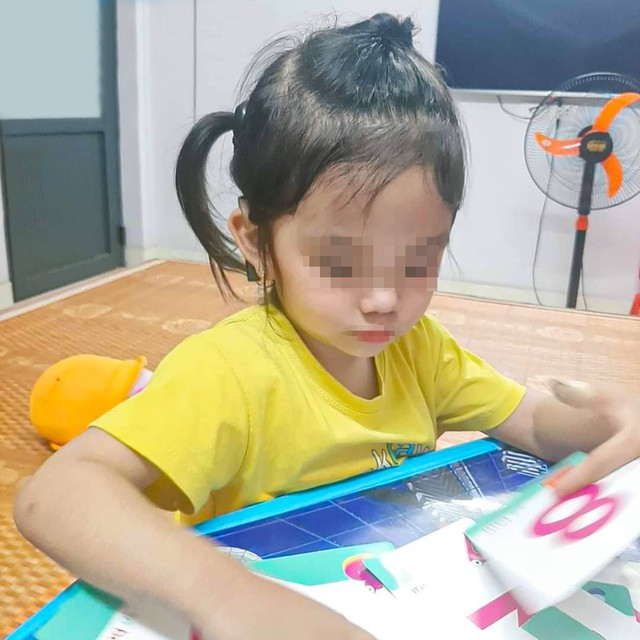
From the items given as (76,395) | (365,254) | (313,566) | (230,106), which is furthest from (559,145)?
(313,566)

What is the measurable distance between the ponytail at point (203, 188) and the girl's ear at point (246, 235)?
0.05 metres

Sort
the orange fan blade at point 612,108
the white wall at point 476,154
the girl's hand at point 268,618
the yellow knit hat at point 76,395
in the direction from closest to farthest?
the girl's hand at point 268,618 < the yellow knit hat at point 76,395 < the orange fan blade at point 612,108 < the white wall at point 476,154

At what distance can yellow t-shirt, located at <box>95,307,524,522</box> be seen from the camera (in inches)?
18.9

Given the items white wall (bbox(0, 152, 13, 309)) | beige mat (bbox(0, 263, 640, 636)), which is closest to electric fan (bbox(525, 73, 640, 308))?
beige mat (bbox(0, 263, 640, 636))

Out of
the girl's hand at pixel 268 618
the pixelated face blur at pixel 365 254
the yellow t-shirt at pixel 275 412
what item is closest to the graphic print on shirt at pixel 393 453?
the yellow t-shirt at pixel 275 412

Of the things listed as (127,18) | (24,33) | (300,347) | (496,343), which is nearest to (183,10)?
(127,18)

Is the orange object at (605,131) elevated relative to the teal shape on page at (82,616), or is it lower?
elevated

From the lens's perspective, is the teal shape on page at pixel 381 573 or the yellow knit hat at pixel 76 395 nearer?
the teal shape on page at pixel 381 573

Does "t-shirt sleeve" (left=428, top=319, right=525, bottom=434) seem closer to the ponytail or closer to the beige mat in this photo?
the ponytail

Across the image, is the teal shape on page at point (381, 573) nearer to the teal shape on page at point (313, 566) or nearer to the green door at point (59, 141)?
the teal shape on page at point (313, 566)

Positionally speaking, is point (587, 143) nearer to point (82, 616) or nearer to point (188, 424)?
point (188, 424)

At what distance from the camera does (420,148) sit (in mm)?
506

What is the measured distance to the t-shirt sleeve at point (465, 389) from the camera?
0.70m

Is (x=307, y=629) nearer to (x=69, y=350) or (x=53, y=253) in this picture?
(x=69, y=350)
